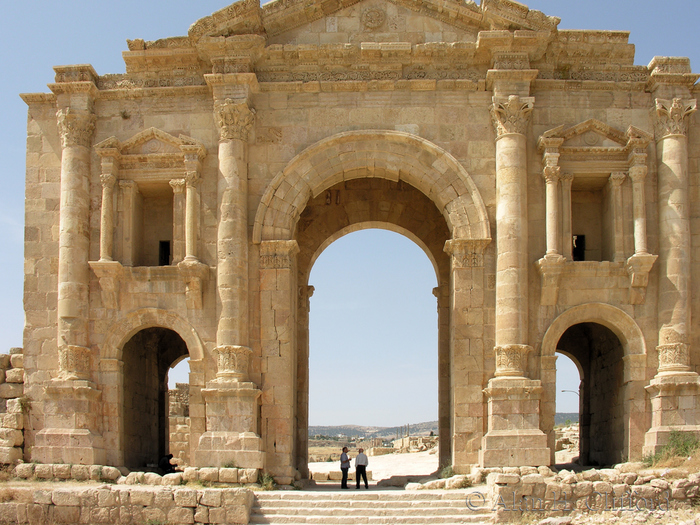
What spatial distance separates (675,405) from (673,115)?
6415mm

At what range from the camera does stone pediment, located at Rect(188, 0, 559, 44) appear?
64.0 ft

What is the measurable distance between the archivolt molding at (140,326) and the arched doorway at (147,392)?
91cm

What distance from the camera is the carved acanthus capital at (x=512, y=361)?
722 inches

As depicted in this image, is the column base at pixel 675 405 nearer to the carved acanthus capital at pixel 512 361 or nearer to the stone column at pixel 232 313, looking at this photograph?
the carved acanthus capital at pixel 512 361

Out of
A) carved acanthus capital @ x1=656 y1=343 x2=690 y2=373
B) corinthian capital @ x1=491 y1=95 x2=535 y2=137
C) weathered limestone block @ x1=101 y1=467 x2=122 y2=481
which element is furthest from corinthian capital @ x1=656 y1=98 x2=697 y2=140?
weathered limestone block @ x1=101 y1=467 x2=122 y2=481

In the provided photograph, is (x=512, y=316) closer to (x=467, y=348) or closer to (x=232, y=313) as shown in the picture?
(x=467, y=348)

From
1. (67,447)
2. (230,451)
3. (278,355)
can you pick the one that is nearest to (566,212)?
(278,355)

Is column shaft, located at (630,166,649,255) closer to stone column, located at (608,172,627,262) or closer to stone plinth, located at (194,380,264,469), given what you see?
stone column, located at (608,172,627,262)

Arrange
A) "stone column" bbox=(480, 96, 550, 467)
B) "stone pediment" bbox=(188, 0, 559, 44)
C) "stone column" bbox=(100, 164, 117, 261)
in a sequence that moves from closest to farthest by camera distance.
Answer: "stone column" bbox=(480, 96, 550, 467) < "stone column" bbox=(100, 164, 117, 261) < "stone pediment" bbox=(188, 0, 559, 44)

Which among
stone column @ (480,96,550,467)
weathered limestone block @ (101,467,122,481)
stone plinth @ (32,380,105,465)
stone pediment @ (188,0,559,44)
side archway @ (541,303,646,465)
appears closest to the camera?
stone column @ (480,96,550,467)

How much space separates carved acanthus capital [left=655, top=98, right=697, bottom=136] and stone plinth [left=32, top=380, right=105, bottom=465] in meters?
13.9

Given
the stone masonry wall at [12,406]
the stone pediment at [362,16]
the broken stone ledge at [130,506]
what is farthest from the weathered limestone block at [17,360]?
the stone pediment at [362,16]

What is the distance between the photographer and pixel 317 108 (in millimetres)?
19922

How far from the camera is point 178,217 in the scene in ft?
64.7
